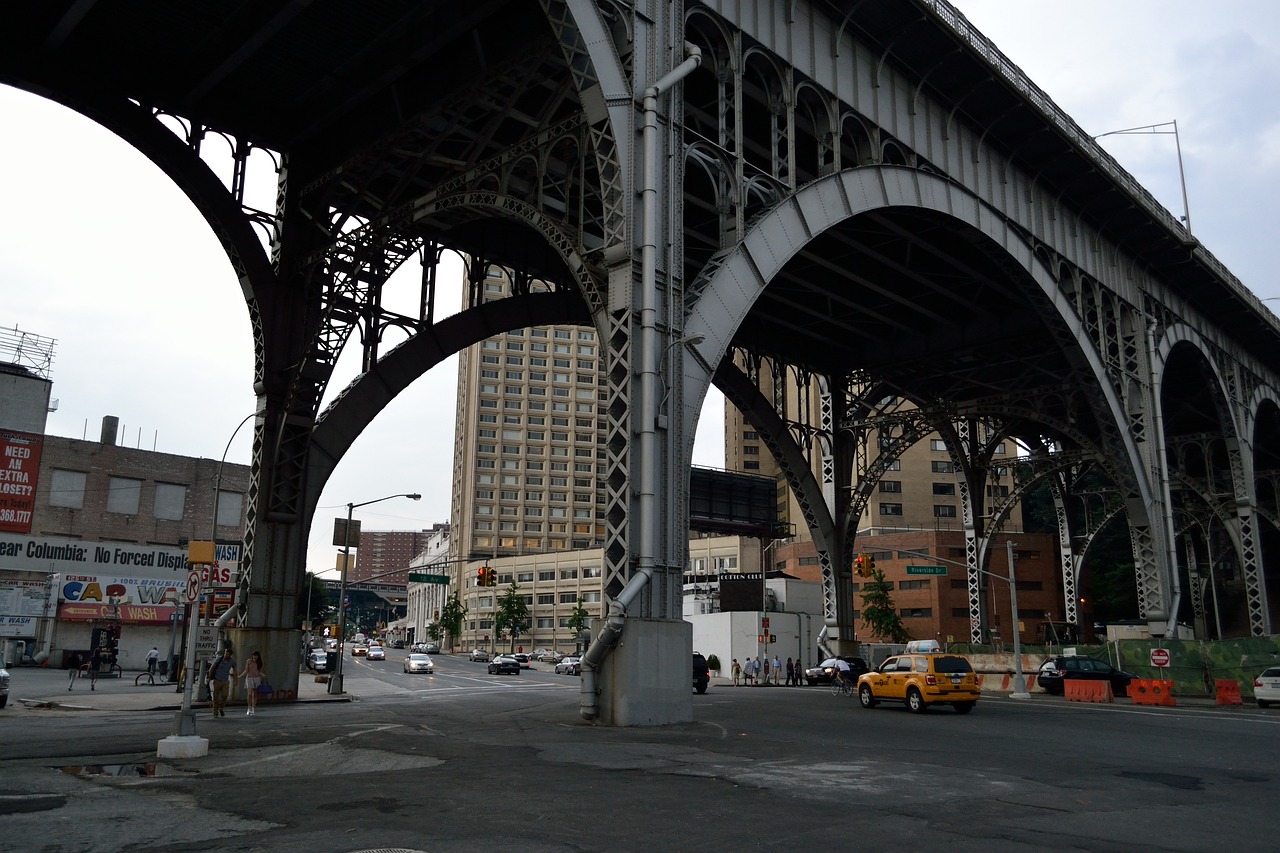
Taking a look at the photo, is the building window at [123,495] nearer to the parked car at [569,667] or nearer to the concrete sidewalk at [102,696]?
the concrete sidewalk at [102,696]

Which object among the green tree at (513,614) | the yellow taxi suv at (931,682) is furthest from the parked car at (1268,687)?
the green tree at (513,614)

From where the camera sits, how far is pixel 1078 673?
1633 inches

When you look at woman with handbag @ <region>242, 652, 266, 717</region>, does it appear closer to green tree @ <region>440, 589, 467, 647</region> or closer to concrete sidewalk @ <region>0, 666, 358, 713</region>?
concrete sidewalk @ <region>0, 666, 358, 713</region>

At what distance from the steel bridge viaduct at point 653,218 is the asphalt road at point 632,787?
3.96 m

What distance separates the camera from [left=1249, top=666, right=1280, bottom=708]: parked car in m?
34.0

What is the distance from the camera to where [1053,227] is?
1464 inches

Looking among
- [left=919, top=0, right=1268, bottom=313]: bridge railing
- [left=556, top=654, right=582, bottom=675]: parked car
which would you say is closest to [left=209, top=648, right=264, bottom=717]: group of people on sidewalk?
[left=919, top=0, right=1268, bottom=313]: bridge railing

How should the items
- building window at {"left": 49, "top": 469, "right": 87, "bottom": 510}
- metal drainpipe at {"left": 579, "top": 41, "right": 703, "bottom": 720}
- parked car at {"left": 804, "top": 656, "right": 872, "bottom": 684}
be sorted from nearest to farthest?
1. metal drainpipe at {"left": 579, "top": 41, "right": 703, "bottom": 720}
2. parked car at {"left": 804, "top": 656, "right": 872, "bottom": 684}
3. building window at {"left": 49, "top": 469, "right": 87, "bottom": 510}

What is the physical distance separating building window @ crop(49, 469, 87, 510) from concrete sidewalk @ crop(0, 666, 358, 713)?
13381 mm

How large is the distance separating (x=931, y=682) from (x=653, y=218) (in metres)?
15.4

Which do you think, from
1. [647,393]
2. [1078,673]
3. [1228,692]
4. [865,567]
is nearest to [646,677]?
[647,393]

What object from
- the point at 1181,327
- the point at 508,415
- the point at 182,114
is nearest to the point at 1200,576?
the point at 1181,327

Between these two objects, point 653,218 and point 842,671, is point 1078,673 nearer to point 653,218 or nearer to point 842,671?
point 842,671

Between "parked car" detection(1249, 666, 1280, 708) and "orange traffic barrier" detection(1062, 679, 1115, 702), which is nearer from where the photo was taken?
"parked car" detection(1249, 666, 1280, 708)
